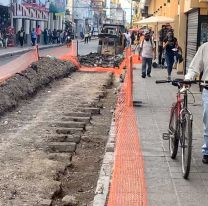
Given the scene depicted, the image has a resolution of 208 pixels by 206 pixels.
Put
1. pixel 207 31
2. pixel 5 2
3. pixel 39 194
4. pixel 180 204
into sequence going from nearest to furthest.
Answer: pixel 180 204
pixel 39 194
pixel 207 31
pixel 5 2

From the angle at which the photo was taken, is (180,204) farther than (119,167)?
No

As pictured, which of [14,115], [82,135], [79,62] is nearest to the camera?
[82,135]

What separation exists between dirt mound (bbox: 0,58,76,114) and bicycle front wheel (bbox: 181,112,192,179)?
6.16m

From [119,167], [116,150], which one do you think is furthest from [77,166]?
[119,167]

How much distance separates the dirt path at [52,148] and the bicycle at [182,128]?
115 cm

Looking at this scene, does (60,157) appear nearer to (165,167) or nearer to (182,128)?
(165,167)

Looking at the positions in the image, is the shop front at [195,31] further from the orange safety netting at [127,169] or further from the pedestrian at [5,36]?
the pedestrian at [5,36]

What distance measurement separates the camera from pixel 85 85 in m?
18.0

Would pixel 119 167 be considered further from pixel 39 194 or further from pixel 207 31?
pixel 207 31

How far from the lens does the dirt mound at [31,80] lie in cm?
1289

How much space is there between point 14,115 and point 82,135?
2775 millimetres

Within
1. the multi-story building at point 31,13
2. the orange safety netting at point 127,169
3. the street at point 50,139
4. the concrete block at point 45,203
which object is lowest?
the street at point 50,139

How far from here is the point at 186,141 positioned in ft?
20.5

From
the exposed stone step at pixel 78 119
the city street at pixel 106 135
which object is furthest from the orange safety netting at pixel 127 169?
the exposed stone step at pixel 78 119
